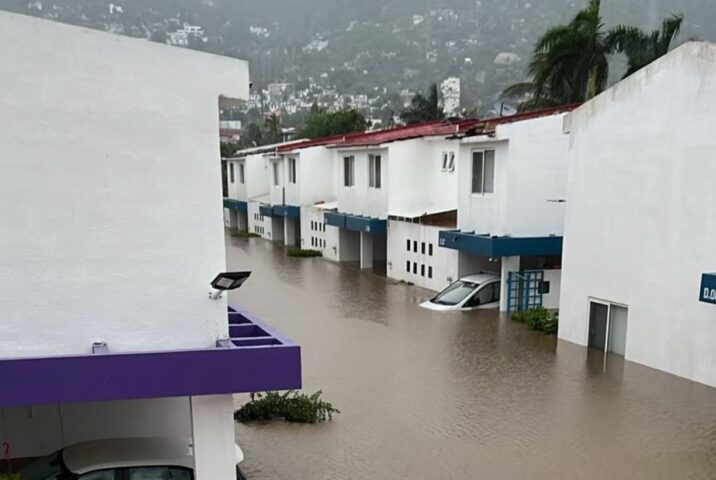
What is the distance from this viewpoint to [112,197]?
19.8 ft

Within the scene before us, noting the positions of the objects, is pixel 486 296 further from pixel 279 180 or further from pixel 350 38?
pixel 350 38

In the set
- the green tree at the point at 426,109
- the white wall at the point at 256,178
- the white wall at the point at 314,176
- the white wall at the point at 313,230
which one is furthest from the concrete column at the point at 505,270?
the green tree at the point at 426,109

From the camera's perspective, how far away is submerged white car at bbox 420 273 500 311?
21.2 m

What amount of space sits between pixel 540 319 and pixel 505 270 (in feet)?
8.02

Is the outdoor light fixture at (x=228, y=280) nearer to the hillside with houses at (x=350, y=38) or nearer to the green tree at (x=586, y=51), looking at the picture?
the green tree at (x=586, y=51)

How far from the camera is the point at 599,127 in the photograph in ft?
51.8

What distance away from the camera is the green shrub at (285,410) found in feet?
38.1

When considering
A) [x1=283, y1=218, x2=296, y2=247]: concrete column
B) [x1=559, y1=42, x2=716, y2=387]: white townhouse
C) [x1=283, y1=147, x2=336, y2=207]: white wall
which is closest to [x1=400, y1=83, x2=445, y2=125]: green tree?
A: [x1=283, y1=218, x2=296, y2=247]: concrete column

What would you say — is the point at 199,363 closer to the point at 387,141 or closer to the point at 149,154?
the point at 149,154

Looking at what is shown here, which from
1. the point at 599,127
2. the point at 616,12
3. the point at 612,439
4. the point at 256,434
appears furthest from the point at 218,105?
the point at 616,12

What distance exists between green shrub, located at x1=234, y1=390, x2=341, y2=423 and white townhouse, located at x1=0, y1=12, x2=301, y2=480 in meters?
5.33

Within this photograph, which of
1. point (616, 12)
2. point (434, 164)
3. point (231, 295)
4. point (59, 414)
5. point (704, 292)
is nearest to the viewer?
point (59, 414)

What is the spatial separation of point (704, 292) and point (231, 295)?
14.9 meters

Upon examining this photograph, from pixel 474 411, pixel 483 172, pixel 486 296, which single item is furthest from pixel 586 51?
pixel 474 411
